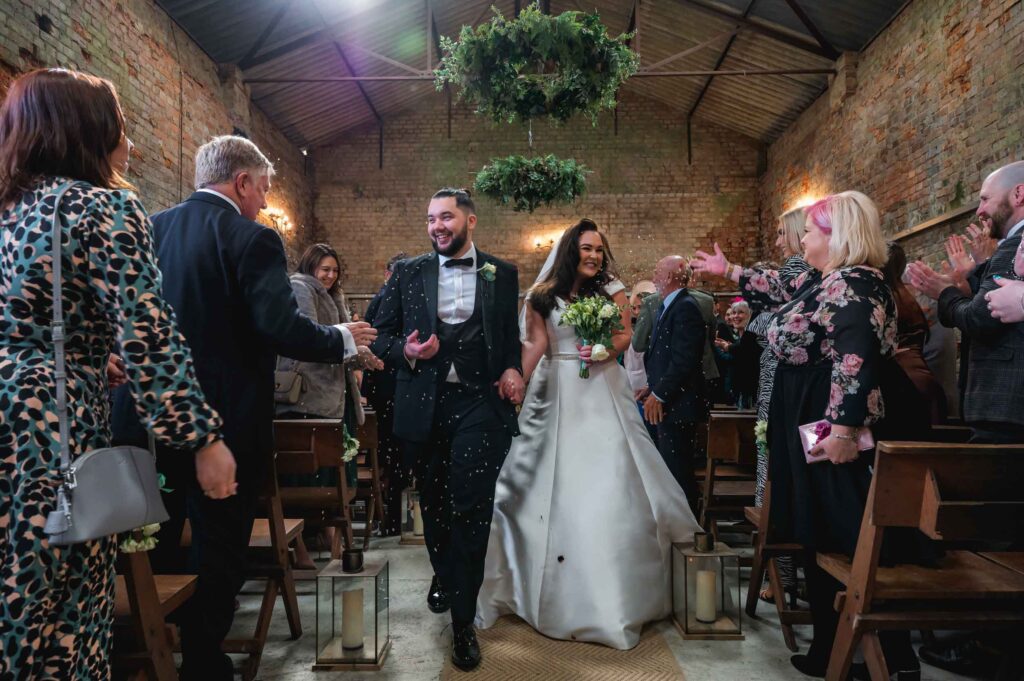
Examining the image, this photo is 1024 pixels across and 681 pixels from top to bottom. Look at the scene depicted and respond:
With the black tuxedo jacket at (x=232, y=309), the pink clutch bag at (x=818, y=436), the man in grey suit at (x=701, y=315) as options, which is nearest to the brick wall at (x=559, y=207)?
the man in grey suit at (x=701, y=315)

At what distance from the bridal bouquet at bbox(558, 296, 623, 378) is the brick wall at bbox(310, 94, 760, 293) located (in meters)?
10.7

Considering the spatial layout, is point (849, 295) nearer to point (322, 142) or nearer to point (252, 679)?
point (252, 679)

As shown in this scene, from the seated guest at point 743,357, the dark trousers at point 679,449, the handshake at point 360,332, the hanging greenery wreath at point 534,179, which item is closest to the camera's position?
the handshake at point 360,332

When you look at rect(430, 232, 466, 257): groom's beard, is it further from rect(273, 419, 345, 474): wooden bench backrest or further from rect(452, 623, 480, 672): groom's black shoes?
rect(452, 623, 480, 672): groom's black shoes

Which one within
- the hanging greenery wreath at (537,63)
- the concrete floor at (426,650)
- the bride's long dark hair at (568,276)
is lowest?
the concrete floor at (426,650)

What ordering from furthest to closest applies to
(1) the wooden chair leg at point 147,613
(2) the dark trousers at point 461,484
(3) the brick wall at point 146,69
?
(3) the brick wall at point 146,69
(2) the dark trousers at point 461,484
(1) the wooden chair leg at point 147,613

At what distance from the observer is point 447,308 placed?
3010 millimetres

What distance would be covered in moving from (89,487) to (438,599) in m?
2.27

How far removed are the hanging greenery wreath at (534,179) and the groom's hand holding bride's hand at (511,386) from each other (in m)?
4.21

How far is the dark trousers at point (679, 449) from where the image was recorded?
4.58 metres

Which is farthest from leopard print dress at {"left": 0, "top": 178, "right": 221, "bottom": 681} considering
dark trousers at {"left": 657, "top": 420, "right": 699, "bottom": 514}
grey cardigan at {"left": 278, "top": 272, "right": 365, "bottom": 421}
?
dark trousers at {"left": 657, "top": 420, "right": 699, "bottom": 514}

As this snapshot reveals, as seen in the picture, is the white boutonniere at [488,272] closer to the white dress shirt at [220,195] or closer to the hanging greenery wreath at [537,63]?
the white dress shirt at [220,195]

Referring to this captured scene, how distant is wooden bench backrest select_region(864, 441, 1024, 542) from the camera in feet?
6.28

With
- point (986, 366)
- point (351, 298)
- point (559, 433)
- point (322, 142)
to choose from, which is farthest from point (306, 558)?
point (322, 142)
